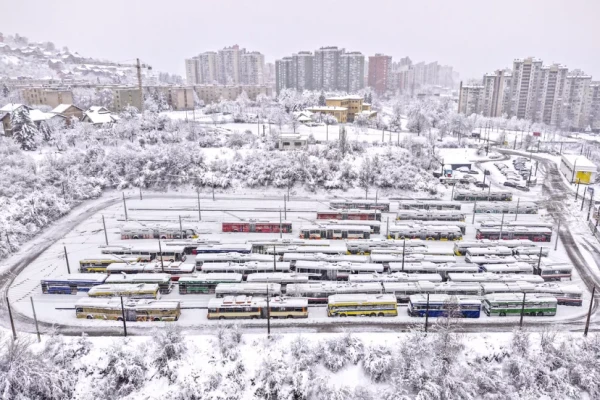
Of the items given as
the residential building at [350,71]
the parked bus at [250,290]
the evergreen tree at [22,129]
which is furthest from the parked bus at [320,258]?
the residential building at [350,71]

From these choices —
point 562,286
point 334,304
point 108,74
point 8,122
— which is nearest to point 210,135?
point 8,122

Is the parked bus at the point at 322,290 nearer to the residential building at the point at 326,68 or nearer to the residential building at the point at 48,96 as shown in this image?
the residential building at the point at 48,96

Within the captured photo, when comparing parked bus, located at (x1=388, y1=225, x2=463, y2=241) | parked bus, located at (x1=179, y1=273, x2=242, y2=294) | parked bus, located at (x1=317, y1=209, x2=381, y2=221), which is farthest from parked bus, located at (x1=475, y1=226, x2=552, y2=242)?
parked bus, located at (x1=179, y1=273, x2=242, y2=294)

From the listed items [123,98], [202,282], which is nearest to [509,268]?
[202,282]

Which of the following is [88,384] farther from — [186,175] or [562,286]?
[186,175]

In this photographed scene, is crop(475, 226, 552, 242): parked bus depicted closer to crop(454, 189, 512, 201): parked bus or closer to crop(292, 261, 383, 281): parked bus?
crop(454, 189, 512, 201): parked bus

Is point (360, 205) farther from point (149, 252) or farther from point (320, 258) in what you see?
point (149, 252)
